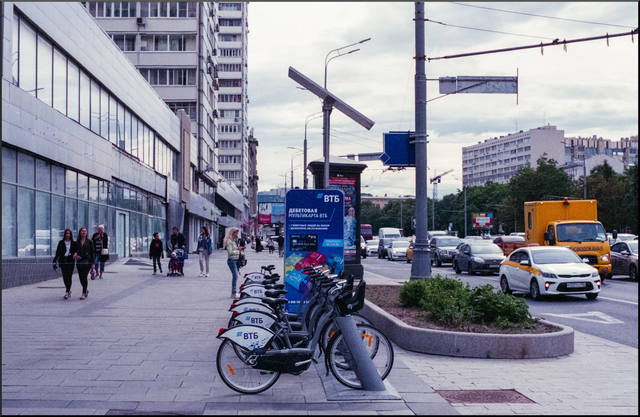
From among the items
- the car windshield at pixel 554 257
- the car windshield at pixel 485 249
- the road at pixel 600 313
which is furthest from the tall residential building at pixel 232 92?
the road at pixel 600 313

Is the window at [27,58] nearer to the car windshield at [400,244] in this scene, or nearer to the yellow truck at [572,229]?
the yellow truck at [572,229]

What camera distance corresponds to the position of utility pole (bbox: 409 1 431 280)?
13.9m

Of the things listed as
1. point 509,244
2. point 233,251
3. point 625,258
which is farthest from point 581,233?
point 233,251

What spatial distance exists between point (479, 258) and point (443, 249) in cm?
856

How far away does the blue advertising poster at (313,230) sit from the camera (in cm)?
1173

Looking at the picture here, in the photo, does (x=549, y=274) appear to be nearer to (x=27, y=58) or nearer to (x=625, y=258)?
(x=625, y=258)

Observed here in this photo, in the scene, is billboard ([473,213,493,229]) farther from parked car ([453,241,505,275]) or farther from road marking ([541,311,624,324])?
road marking ([541,311,624,324])

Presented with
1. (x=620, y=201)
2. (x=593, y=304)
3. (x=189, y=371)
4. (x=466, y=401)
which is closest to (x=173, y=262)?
(x=593, y=304)

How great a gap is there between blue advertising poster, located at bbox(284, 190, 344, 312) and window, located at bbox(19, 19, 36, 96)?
12.7 meters

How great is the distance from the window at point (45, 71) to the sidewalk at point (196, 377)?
11.7 m

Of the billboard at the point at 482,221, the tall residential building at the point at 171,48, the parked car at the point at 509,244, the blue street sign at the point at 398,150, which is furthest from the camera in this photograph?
the billboard at the point at 482,221

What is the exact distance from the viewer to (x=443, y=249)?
38.1 metres

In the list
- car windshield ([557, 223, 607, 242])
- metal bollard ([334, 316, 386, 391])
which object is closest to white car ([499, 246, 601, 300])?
car windshield ([557, 223, 607, 242])

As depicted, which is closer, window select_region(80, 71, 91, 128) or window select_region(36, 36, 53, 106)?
window select_region(36, 36, 53, 106)
